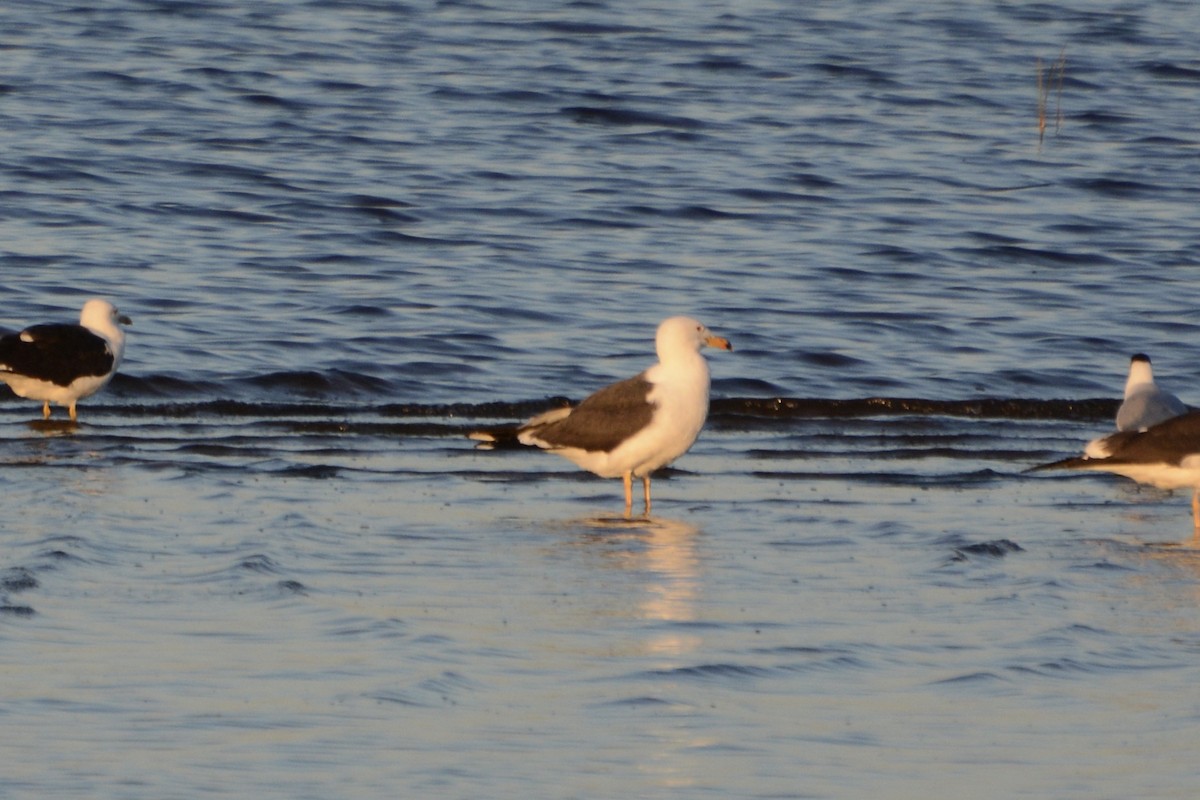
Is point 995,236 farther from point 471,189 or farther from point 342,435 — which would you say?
point 342,435

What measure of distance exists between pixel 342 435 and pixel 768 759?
7.52 m

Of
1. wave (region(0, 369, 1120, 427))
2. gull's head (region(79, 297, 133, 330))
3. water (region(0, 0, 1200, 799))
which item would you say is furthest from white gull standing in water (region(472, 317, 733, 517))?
gull's head (region(79, 297, 133, 330))

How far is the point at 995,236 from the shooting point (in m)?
20.9

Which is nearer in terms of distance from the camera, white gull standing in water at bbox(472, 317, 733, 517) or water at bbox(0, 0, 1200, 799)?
water at bbox(0, 0, 1200, 799)

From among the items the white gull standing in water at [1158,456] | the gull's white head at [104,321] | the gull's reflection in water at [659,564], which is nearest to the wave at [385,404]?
the gull's white head at [104,321]

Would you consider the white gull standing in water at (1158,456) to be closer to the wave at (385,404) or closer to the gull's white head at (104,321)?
the wave at (385,404)

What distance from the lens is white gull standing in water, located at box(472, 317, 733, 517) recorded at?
35.0 ft

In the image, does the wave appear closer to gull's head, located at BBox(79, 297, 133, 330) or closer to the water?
the water

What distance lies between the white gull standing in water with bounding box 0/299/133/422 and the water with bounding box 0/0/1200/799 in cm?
25

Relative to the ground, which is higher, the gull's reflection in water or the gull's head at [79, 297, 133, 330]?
the gull's head at [79, 297, 133, 330]

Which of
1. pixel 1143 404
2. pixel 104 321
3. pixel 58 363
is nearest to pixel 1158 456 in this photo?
pixel 1143 404

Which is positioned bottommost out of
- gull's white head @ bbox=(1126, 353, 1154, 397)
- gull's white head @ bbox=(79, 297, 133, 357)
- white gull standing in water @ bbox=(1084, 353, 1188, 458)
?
white gull standing in water @ bbox=(1084, 353, 1188, 458)

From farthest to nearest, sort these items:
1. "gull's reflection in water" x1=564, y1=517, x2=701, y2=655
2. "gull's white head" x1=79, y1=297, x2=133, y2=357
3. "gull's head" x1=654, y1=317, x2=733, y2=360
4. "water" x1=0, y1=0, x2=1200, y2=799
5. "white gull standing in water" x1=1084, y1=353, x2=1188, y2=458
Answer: "gull's white head" x1=79, y1=297, x2=133, y2=357
"white gull standing in water" x1=1084, y1=353, x2=1188, y2=458
"gull's head" x1=654, y1=317, x2=733, y2=360
"gull's reflection in water" x1=564, y1=517, x2=701, y2=655
"water" x1=0, y1=0, x2=1200, y2=799

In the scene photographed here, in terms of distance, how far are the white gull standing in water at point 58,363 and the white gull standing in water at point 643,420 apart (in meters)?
3.40
